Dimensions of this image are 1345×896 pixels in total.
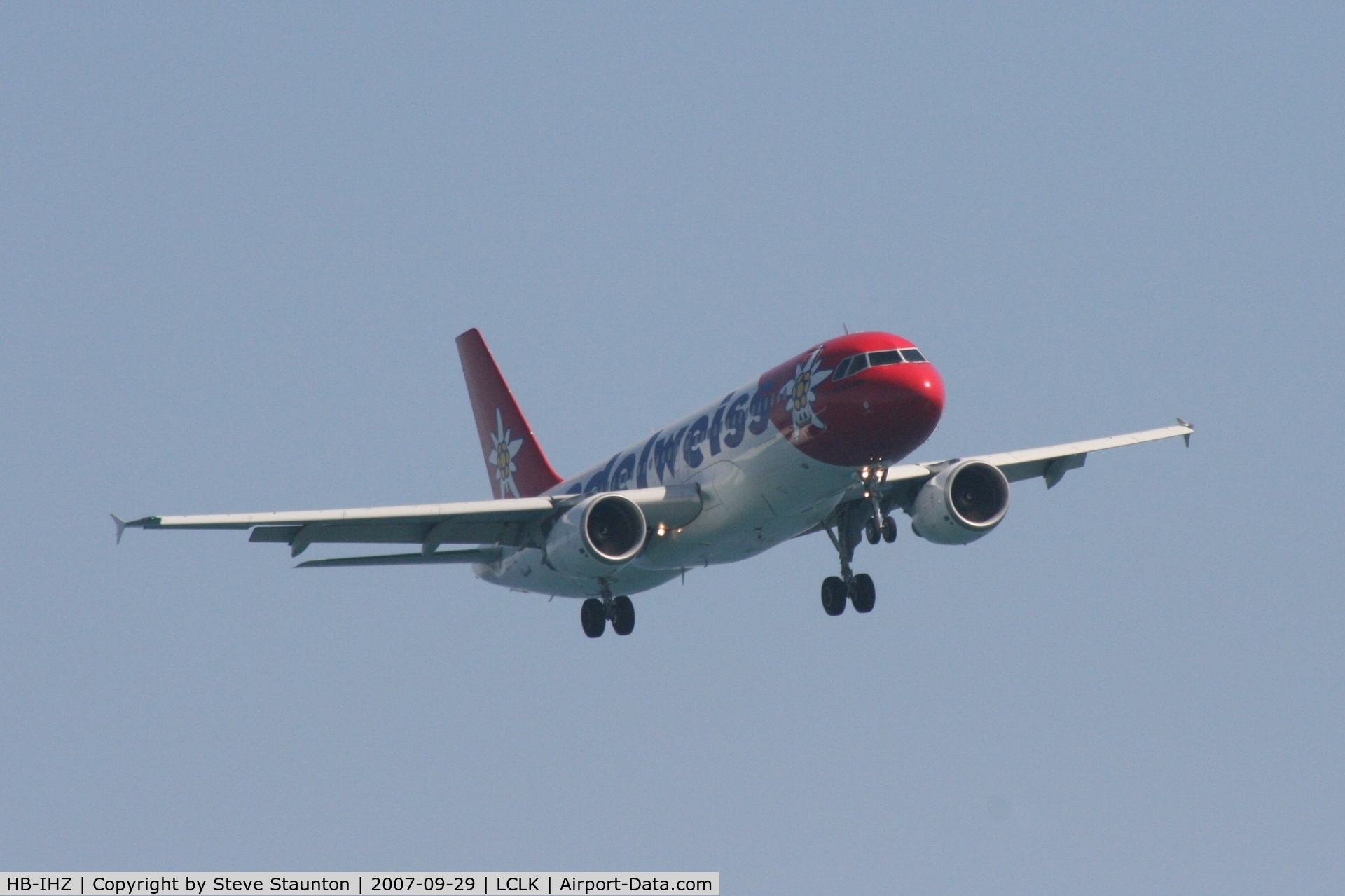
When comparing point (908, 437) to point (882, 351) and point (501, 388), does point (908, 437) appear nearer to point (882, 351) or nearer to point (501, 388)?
point (882, 351)

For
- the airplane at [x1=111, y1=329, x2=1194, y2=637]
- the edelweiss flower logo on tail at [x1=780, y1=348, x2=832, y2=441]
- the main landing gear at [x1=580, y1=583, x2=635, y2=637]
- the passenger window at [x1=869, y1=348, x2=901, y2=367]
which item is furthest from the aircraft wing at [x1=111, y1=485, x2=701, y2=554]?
the passenger window at [x1=869, y1=348, x2=901, y2=367]

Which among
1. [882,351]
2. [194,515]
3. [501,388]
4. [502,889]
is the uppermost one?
[501,388]

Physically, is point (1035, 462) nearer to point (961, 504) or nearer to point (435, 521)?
point (961, 504)

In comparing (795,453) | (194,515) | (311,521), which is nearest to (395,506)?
(311,521)

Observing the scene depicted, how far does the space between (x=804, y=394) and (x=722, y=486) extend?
10.1 feet

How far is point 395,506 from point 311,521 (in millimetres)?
1808

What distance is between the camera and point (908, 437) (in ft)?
115

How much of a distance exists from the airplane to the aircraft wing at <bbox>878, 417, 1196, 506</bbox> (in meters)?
0.04

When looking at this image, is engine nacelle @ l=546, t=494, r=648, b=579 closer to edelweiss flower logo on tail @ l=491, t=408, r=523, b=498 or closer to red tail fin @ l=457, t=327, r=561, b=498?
red tail fin @ l=457, t=327, r=561, b=498

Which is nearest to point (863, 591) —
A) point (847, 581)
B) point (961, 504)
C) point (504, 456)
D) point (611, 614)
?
point (847, 581)

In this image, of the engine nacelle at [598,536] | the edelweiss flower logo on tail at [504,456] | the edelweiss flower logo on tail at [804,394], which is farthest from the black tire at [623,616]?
the edelweiss flower logo on tail at [504,456]

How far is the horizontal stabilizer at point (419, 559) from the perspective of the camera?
40.7 meters

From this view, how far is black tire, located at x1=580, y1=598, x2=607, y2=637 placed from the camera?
41656mm

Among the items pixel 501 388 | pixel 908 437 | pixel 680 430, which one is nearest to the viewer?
pixel 908 437
